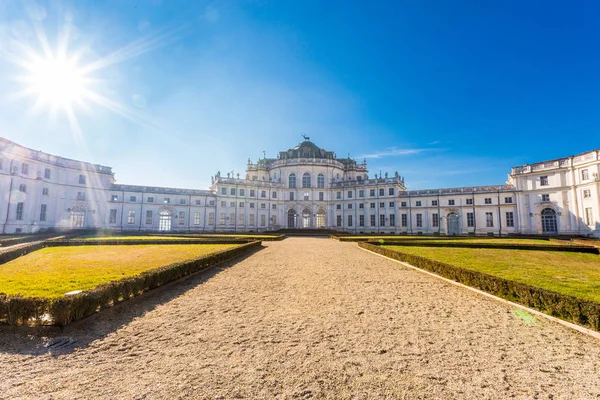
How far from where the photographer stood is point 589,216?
36000mm

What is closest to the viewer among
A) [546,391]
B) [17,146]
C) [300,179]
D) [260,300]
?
[546,391]

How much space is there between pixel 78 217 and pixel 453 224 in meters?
62.0

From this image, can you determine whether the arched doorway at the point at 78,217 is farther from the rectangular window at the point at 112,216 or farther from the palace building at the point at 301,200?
the rectangular window at the point at 112,216

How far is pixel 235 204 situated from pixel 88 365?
55.2 metres

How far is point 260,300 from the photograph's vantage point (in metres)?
8.43

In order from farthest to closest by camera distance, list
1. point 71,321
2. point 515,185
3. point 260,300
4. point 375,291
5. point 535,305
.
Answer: point 515,185 → point 375,291 → point 260,300 → point 535,305 → point 71,321

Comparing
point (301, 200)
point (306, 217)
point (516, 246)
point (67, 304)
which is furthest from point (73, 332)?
point (306, 217)

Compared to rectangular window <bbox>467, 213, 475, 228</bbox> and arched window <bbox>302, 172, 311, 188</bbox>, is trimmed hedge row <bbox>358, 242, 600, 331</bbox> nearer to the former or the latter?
rectangular window <bbox>467, 213, 475, 228</bbox>

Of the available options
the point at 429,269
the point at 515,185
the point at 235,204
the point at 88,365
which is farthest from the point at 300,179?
the point at 88,365

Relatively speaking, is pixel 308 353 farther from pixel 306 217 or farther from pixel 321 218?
pixel 306 217

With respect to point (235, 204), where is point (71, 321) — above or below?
below

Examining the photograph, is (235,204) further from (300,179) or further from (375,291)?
(375,291)

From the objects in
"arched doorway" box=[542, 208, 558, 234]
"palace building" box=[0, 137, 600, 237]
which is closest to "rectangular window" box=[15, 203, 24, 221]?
"palace building" box=[0, 137, 600, 237]

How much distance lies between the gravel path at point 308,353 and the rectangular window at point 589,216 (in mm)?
40057
